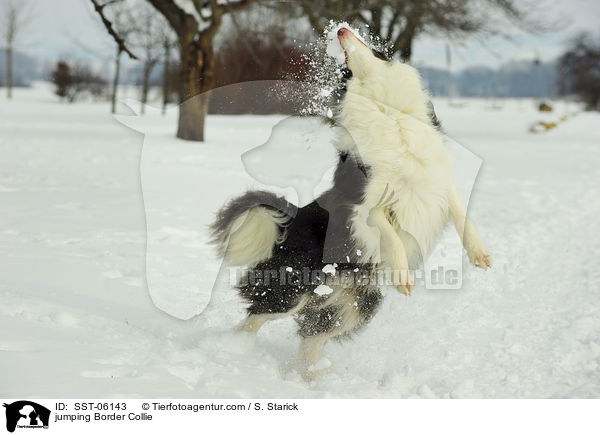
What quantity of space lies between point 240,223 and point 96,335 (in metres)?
0.87

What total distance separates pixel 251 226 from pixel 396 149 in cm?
79

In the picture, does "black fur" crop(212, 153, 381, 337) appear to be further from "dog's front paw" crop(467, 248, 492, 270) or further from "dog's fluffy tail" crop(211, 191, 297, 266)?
"dog's front paw" crop(467, 248, 492, 270)

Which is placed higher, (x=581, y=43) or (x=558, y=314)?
(x=581, y=43)

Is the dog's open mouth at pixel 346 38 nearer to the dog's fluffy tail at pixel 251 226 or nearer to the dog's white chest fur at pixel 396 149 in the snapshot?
the dog's white chest fur at pixel 396 149

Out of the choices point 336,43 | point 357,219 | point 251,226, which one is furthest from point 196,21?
point 357,219

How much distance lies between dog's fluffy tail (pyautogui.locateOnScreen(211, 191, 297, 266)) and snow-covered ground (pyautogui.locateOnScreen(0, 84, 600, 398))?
0.09 m

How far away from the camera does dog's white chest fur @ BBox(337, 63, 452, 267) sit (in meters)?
2.24

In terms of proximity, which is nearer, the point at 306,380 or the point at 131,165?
the point at 306,380

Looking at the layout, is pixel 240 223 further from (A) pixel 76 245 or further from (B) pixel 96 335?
(A) pixel 76 245

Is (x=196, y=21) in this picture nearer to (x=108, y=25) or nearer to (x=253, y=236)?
(x=108, y=25)

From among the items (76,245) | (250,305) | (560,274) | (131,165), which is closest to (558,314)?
(560,274)

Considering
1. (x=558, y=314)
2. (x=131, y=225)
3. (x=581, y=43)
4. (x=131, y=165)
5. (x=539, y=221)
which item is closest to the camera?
(x=558, y=314)

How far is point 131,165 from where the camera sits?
25.9 feet
